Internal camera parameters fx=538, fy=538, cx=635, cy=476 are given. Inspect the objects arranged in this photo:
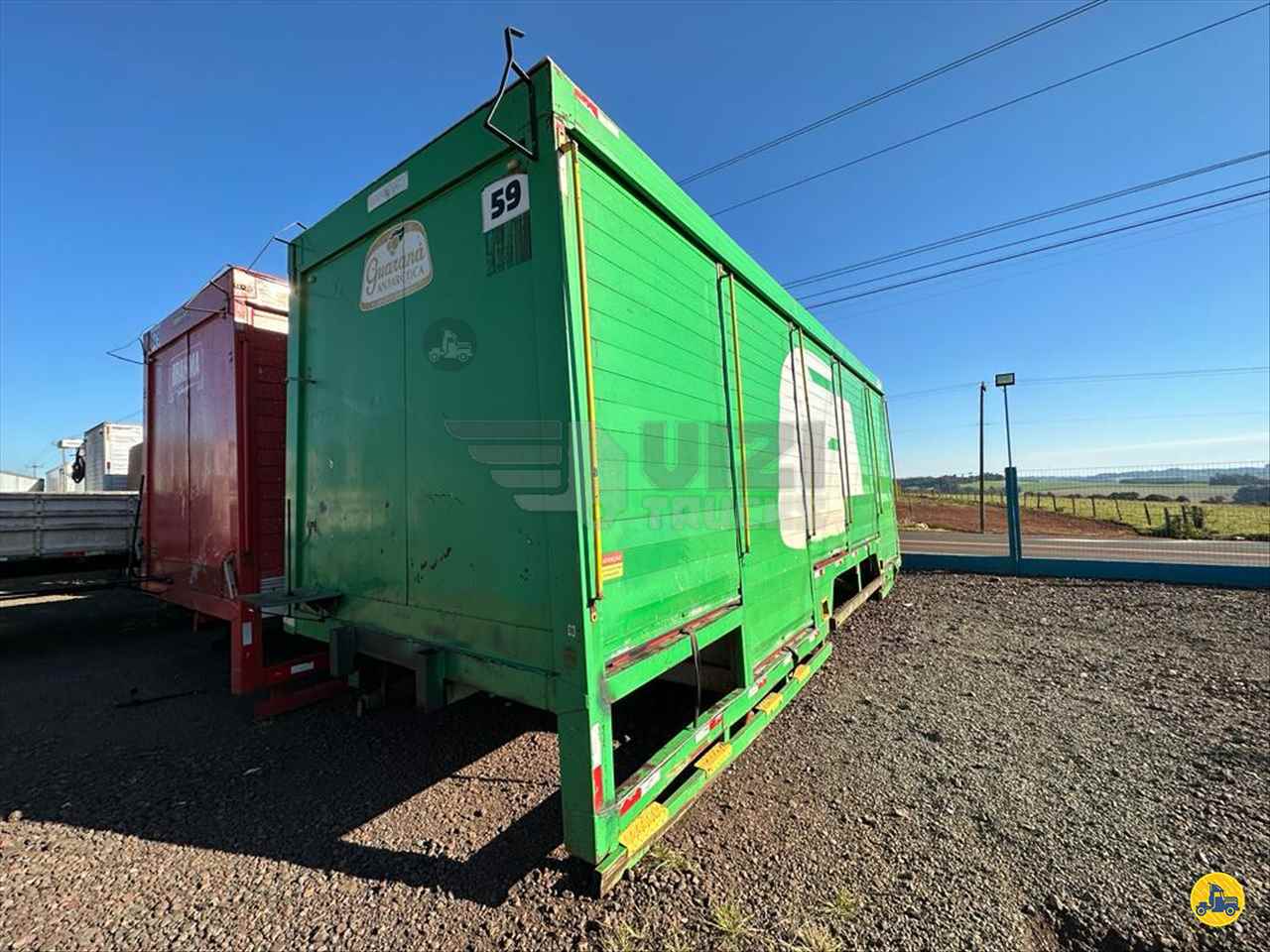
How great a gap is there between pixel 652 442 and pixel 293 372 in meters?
2.56

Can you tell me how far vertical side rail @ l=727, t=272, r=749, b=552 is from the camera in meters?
3.29

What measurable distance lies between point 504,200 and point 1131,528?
23.8m

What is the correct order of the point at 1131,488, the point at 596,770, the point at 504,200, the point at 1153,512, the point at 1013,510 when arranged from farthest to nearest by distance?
the point at 1153,512 → the point at 1131,488 → the point at 1013,510 → the point at 504,200 → the point at 596,770

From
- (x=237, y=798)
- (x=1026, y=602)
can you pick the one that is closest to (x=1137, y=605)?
(x=1026, y=602)

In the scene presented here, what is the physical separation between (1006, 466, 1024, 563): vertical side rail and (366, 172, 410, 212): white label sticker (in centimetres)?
1067

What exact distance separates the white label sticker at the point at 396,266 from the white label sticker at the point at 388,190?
0.15 meters

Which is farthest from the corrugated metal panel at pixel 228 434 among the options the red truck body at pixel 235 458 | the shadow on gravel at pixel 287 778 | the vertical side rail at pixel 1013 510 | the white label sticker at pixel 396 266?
the vertical side rail at pixel 1013 510

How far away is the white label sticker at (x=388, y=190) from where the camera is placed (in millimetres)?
2793

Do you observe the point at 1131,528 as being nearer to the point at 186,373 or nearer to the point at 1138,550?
the point at 1138,550

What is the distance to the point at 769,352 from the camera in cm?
408

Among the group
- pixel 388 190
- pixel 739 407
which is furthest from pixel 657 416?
pixel 388 190

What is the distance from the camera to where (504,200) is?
7.70 ft

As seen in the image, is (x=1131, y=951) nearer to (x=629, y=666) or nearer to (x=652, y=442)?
(x=629, y=666)

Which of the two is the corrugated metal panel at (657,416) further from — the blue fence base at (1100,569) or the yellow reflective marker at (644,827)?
the blue fence base at (1100,569)
